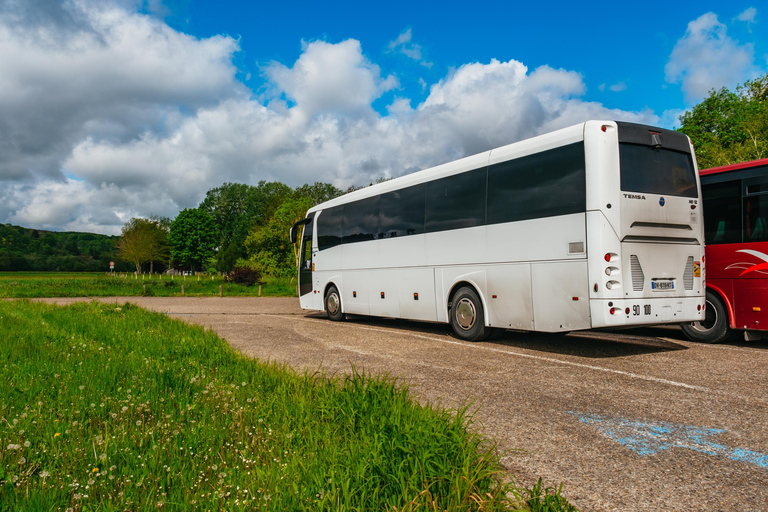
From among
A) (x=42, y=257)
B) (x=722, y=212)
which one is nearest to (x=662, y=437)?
(x=722, y=212)

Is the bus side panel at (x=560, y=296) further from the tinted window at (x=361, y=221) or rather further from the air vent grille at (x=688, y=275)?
the tinted window at (x=361, y=221)

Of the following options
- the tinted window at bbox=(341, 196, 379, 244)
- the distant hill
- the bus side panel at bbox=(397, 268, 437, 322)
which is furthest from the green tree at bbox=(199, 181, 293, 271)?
the bus side panel at bbox=(397, 268, 437, 322)

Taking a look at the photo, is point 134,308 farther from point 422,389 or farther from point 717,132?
point 717,132

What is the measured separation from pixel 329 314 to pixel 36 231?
180144mm

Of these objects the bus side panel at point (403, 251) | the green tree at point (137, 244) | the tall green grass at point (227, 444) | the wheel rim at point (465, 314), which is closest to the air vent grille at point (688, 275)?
the wheel rim at point (465, 314)

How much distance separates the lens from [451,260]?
11375 millimetres

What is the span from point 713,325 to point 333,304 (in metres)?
10.0

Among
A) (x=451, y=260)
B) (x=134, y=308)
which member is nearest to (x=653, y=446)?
(x=451, y=260)

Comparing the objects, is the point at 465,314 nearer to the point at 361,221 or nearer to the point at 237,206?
the point at 361,221

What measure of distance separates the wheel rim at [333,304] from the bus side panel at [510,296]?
6.84 m

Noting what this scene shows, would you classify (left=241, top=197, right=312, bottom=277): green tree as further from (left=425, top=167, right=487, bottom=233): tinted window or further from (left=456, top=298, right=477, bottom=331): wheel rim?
(left=456, top=298, right=477, bottom=331): wheel rim

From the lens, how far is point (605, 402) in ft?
18.6

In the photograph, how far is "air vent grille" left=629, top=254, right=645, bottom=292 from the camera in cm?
831

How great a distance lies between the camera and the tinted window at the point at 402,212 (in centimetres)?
1244
